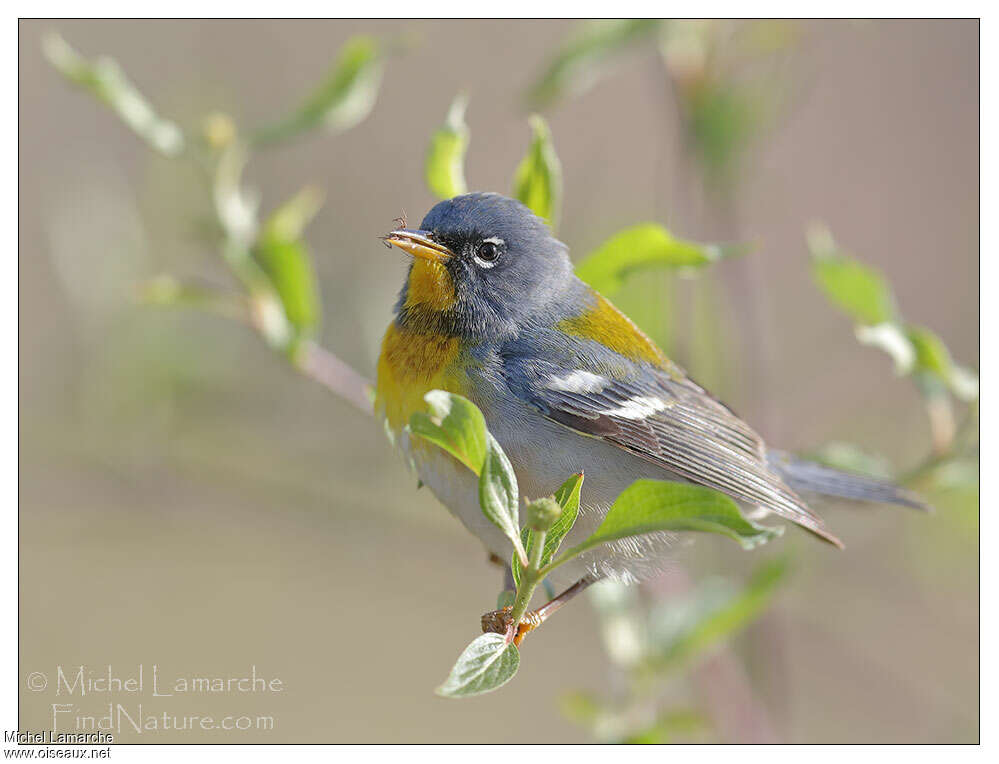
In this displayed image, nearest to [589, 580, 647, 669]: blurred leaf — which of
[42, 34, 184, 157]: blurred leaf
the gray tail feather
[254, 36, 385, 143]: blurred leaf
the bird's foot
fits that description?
the gray tail feather

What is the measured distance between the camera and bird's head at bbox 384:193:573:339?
2.16 meters

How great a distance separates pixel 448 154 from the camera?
1922mm

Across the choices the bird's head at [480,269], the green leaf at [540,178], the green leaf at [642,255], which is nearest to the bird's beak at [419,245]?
the bird's head at [480,269]

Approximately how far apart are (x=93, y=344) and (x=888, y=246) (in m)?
4.50

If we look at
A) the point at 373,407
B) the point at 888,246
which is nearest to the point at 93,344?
the point at 373,407

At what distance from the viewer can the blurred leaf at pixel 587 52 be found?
7.84 feet

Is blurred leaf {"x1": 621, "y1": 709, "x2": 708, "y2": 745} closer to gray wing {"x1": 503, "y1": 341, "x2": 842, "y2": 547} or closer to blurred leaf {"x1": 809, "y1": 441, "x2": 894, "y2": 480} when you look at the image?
gray wing {"x1": 503, "y1": 341, "x2": 842, "y2": 547}

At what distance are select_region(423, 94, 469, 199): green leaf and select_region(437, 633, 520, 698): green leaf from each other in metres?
1.03

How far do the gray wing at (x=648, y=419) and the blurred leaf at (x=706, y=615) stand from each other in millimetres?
236

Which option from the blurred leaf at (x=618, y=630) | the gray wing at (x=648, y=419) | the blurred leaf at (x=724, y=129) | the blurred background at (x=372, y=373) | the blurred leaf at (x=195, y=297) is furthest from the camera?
the blurred background at (x=372, y=373)

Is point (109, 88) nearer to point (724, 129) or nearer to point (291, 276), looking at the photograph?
point (291, 276)

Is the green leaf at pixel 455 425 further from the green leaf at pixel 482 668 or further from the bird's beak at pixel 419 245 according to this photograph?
the bird's beak at pixel 419 245

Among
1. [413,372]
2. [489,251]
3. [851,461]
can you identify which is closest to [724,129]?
[489,251]

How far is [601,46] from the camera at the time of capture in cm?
241
